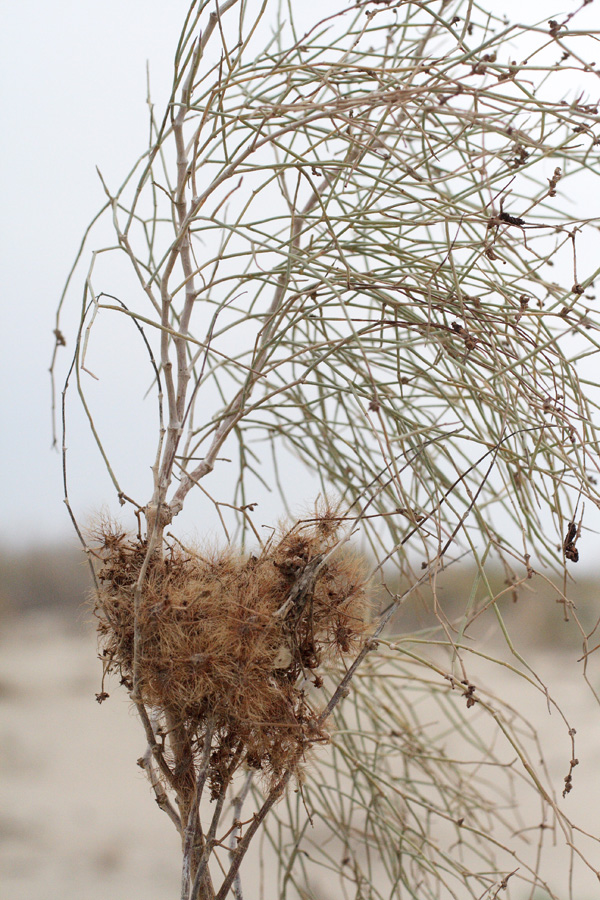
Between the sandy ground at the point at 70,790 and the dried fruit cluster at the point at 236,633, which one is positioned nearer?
the dried fruit cluster at the point at 236,633

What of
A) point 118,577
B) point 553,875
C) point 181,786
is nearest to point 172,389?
point 118,577

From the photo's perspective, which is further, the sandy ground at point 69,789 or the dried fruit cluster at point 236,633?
the sandy ground at point 69,789

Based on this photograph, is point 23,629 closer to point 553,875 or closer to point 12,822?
point 12,822

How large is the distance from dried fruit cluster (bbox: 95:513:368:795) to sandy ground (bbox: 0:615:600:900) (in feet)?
2.48

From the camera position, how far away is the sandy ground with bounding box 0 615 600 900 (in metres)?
1.17

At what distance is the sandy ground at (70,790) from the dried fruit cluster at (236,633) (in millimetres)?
757

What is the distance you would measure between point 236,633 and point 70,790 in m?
0.96

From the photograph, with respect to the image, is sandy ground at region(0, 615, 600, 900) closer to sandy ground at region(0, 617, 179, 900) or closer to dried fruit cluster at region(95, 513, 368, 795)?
sandy ground at region(0, 617, 179, 900)

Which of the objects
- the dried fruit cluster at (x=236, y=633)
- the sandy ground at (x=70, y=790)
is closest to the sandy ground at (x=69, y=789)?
the sandy ground at (x=70, y=790)

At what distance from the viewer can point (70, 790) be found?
1.21 m

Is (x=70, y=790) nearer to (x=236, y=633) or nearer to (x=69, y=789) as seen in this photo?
(x=69, y=789)

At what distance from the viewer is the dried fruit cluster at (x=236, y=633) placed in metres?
0.43

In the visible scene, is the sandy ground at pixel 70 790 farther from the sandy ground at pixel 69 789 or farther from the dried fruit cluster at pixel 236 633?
the dried fruit cluster at pixel 236 633

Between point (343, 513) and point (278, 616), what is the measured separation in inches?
3.0
